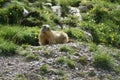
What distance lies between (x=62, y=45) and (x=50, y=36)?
1.04 meters

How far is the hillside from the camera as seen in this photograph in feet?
38.8

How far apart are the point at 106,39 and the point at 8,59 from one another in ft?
18.1

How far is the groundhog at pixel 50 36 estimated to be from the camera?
14320mm

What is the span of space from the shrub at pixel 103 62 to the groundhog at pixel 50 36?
1949 millimetres

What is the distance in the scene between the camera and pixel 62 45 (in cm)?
1353

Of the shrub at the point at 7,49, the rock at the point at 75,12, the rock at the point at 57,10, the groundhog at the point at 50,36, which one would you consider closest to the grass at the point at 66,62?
the shrub at the point at 7,49

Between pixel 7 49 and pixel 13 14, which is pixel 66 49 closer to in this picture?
pixel 7 49

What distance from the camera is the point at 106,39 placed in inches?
659

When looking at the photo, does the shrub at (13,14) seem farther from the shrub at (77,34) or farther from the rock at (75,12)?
the rock at (75,12)

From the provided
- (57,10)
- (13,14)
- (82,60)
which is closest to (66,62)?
(82,60)

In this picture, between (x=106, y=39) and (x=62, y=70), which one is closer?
(x=62, y=70)

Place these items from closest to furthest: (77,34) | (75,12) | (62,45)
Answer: (62,45) → (77,34) → (75,12)

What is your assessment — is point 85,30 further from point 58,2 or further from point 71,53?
point 71,53

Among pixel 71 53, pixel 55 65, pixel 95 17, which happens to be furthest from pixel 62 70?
pixel 95 17
